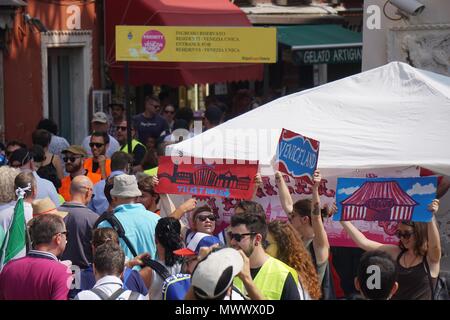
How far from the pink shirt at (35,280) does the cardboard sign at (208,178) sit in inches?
81.8

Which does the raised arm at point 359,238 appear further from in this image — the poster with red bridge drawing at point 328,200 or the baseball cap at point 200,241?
the baseball cap at point 200,241

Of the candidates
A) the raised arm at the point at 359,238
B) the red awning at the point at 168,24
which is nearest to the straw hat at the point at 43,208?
the raised arm at the point at 359,238

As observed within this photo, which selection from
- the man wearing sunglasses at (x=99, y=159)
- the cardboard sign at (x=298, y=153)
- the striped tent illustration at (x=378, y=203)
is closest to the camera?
A: the striped tent illustration at (x=378, y=203)

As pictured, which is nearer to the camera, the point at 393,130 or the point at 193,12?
the point at 393,130

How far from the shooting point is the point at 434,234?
7.80 metres

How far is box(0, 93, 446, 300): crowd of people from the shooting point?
257 inches

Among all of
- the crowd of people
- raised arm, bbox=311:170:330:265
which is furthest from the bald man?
raised arm, bbox=311:170:330:265

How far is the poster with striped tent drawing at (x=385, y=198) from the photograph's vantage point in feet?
26.3

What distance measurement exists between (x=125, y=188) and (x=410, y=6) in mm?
5669

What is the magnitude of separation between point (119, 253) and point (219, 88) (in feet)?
56.2

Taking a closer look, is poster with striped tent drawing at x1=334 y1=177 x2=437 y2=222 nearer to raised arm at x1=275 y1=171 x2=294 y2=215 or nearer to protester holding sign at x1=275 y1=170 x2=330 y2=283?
protester holding sign at x1=275 y1=170 x2=330 y2=283

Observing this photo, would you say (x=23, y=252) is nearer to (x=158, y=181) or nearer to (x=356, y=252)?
(x=158, y=181)

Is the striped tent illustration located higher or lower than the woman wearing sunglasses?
higher
